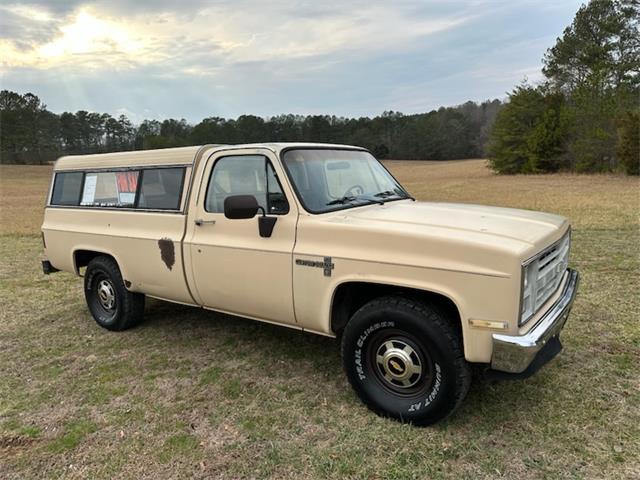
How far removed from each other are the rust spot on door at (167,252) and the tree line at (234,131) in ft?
107

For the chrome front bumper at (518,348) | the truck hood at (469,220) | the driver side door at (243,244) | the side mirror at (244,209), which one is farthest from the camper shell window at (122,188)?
the chrome front bumper at (518,348)

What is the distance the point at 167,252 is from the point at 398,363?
7.98 feet

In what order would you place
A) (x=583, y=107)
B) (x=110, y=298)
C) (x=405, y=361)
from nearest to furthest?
(x=405, y=361) → (x=110, y=298) → (x=583, y=107)

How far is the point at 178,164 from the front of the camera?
14.6ft

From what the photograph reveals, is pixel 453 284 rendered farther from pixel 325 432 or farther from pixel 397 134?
pixel 397 134

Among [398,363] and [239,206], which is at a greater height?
[239,206]

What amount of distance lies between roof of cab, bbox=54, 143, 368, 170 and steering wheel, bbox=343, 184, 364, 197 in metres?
0.50

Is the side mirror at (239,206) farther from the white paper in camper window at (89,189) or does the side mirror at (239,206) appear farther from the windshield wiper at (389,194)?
the white paper in camper window at (89,189)

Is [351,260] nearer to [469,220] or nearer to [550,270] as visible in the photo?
[469,220]

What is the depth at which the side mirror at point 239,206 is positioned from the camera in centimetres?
337

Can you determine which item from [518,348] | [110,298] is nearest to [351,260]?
[518,348]

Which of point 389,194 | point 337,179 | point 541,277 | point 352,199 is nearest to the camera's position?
point 541,277

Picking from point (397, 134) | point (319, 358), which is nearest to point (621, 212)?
point (319, 358)

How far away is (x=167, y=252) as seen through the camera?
172 inches
